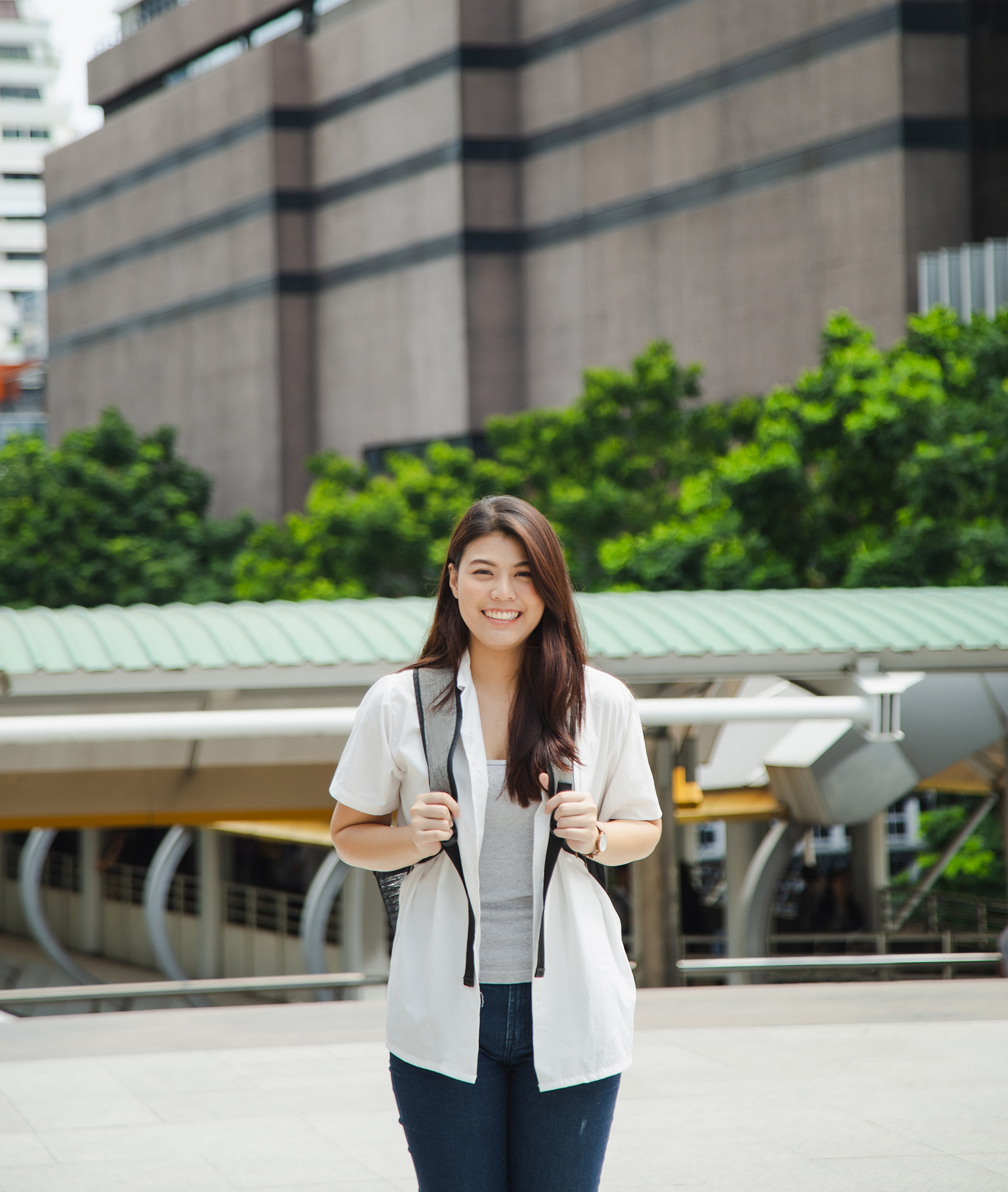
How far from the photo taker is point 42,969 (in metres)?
22.7

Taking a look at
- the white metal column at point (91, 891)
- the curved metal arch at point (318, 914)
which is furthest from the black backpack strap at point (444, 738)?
the white metal column at point (91, 891)

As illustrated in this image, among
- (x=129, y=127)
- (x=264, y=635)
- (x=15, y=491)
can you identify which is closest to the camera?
(x=264, y=635)

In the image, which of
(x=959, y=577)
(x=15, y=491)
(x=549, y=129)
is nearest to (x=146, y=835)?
(x=15, y=491)

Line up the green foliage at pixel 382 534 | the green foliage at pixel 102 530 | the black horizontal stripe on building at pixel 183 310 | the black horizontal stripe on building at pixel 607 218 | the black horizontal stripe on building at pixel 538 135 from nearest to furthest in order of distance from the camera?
the green foliage at pixel 382 534 → the black horizontal stripe on building at pixel 607 218 → the black horizontal stripe on building at pixel 538 135 → the green foliage at pixel 102 530 → the black horizontal stripe on building at pixel 183 310

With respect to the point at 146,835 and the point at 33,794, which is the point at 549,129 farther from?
the point at 33,794

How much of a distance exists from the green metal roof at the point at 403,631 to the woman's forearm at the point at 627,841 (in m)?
5.08

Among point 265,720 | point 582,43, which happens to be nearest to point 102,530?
point 582,43

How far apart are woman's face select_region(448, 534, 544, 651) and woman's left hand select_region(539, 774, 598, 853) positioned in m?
0.26

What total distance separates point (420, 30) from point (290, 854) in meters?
20.7

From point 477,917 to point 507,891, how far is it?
7 centimetres

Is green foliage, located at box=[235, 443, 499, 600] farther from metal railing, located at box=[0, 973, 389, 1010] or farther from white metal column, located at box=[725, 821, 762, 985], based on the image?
metal railing, located at box=[0, 973, 389, 1010]

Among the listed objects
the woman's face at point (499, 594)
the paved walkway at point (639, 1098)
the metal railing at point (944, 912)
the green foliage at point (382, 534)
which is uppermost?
the green foliage at point (382, 534)

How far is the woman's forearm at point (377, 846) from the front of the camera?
8.34 ft

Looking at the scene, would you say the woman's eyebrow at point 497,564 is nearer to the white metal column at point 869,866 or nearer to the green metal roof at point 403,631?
the green metal roof at point 403,631
